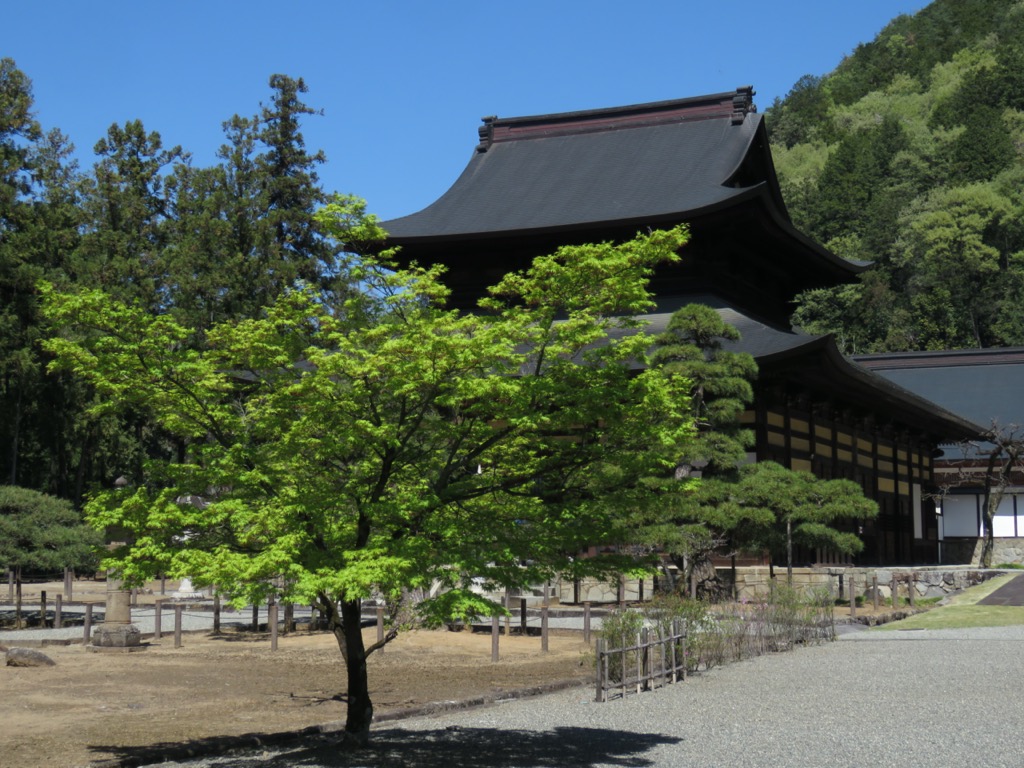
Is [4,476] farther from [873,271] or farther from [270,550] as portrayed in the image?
[873,271]

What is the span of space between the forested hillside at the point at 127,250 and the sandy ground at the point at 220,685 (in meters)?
22.1

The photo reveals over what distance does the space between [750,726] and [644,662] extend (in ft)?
10.1

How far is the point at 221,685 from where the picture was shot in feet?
50.0

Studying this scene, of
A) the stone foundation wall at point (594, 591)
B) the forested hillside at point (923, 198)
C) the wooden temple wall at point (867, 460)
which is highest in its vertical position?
the forested hillside at point (923, 198)

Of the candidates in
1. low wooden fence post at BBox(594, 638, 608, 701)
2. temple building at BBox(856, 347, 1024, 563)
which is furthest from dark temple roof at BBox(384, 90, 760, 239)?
low wooden fence post at BBox(594, 638, 608, 701)

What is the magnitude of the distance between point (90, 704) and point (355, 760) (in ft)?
16.4

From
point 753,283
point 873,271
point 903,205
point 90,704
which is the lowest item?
point 90,704

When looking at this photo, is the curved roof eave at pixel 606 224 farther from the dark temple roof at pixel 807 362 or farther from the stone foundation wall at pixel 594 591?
the stone foundation wall at pixel 594 591

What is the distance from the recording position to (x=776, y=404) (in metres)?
26.7

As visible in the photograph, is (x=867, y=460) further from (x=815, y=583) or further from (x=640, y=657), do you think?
(x=640, y=657)

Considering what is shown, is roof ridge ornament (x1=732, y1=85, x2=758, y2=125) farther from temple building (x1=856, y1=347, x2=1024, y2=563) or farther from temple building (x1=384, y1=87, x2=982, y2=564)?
temple building (x1=856, y1=347, x2=1024, y2=563)

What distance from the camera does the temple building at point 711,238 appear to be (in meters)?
26.7

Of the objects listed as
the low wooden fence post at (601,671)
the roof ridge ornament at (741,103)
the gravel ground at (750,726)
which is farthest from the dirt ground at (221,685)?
the roof ridge ornament at (741,103)

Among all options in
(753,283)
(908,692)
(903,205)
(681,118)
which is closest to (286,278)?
(681,118)
